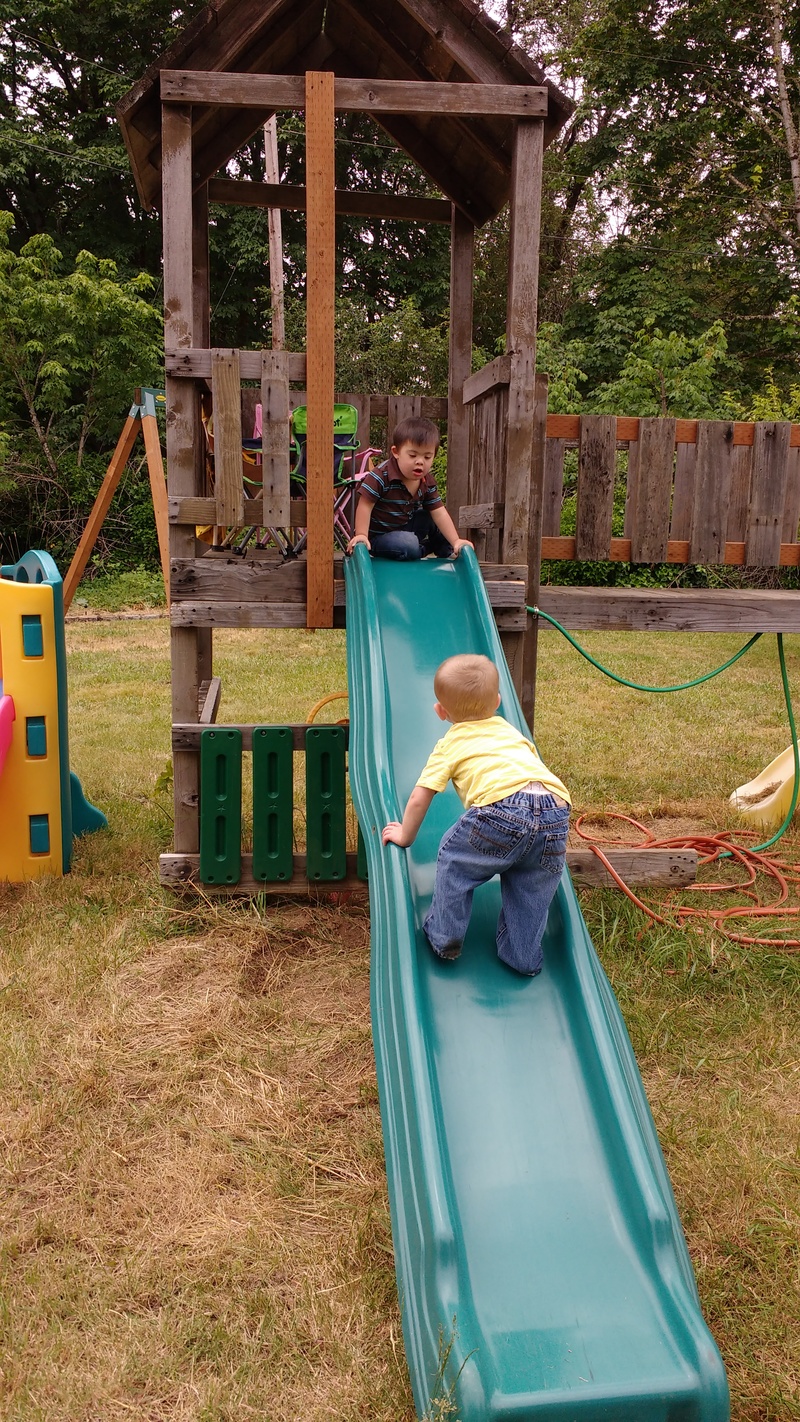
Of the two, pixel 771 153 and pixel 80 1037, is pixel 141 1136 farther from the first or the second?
pixel 771 153

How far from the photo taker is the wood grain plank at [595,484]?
4.83 m

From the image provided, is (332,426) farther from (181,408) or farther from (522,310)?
(522,310)

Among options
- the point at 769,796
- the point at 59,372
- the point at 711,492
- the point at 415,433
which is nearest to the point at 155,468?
the point at 415,433

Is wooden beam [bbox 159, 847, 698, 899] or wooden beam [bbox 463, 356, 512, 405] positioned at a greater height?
wooden beam [bbox 463, 356, 512, 405]

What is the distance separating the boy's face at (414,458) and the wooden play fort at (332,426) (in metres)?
0.33

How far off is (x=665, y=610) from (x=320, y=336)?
2.04 meters

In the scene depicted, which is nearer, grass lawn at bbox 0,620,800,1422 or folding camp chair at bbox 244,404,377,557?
grass lawn at bbox 0,620,800,1422

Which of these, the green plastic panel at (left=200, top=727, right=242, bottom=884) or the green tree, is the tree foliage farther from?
the green plastic panel at (left=200, top=727, right=242, bottom=884)

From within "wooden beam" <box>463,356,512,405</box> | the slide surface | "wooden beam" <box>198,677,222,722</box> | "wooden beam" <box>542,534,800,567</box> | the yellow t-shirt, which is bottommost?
the slide surface

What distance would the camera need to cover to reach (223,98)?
423 cm

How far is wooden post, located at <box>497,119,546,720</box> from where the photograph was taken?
450 cm

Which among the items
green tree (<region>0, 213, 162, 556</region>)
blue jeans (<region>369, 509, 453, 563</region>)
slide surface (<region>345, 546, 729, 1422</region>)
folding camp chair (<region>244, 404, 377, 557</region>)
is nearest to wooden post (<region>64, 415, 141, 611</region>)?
folding camp chair (<region>244, 404, 377, 557</region>)

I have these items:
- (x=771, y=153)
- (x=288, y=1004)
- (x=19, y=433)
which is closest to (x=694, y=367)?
(x=771, y=153)

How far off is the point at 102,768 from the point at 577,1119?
5.20 metres
